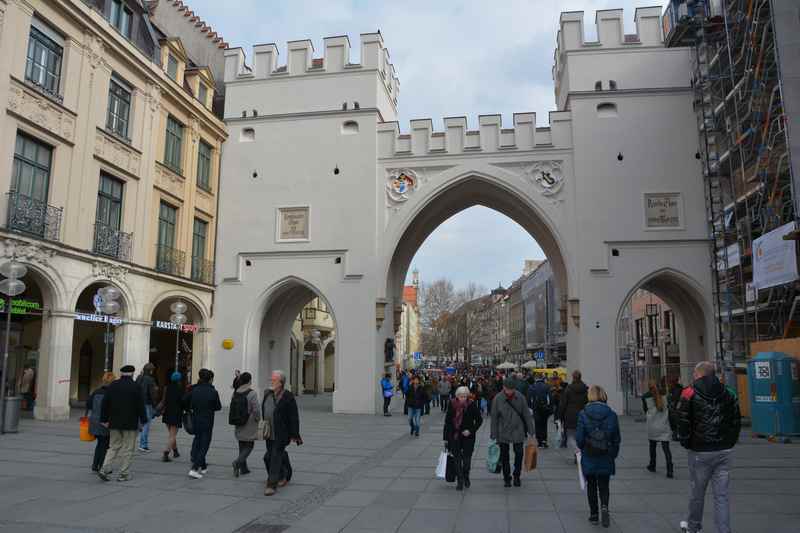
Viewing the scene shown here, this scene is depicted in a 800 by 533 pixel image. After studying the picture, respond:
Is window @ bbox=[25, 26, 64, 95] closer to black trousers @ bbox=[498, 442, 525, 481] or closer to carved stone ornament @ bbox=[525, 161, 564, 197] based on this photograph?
black trousers @ bbox=[498, 442, 525, 481]

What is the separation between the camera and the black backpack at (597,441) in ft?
21.8

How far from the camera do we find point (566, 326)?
77.1 feet

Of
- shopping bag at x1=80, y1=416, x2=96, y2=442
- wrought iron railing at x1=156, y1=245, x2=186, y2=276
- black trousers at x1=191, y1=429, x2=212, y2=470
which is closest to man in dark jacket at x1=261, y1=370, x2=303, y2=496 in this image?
black trousers at x1=191, y1=429, x2=212, y2=470

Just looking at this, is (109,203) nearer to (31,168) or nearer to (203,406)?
(31,168)

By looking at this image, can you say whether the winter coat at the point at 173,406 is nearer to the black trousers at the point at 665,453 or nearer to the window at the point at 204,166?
the black trousers at the point at 665,453

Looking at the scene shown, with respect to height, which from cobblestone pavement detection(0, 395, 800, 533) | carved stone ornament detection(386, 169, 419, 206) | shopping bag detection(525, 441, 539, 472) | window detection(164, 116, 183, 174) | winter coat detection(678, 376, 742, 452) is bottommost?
cobblestone pavement detection(0, 395, 800, 533)

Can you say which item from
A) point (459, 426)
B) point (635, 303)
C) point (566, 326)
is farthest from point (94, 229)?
point (635, 303)

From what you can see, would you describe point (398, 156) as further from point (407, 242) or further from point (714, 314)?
point (714, 314)

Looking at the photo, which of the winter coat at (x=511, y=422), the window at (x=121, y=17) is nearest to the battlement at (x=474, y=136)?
the window at (x=121, y=17)

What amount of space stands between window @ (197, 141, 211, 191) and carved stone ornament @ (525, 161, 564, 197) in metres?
11.9

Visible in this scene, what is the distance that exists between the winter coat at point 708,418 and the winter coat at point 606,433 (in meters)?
0.84

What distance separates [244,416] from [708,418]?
19.8ft

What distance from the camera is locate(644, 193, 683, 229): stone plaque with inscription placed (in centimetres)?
2223

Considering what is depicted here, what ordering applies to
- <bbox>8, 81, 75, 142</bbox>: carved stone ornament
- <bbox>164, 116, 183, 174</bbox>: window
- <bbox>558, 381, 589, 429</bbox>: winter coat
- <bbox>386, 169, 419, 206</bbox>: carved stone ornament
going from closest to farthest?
→ <bbox>558, 381, 589, 429</bbox>: winter coat
<bbox>8, 81, 75, 142</bbox>: carved stone ornament
<bbox>164, 116, 183, 174</bbox>: window
<bbox>386, 169, 419, 206</bbox>: carved stone ornament
